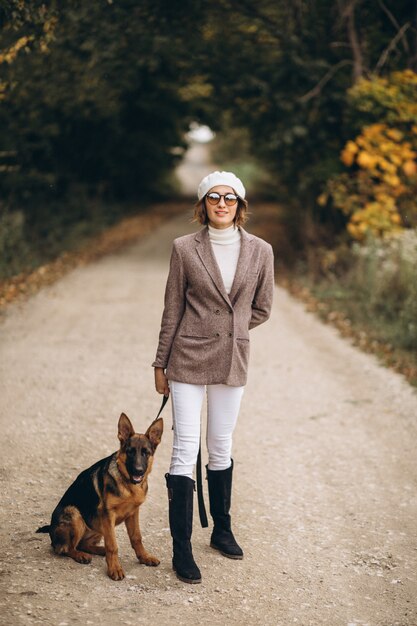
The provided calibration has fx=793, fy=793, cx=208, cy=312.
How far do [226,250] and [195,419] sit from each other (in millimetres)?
944

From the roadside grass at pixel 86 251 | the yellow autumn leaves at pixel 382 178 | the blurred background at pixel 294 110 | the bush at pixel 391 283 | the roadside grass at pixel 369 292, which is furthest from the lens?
the roadside grass at pixel 86 251

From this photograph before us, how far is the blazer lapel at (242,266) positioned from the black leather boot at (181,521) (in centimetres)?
105

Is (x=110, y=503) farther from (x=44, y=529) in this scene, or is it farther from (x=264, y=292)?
(x=264, y=292)

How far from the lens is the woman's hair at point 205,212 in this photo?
437 cm

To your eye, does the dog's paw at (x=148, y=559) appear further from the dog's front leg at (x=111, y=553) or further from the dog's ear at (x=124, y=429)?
Result: the dog's ear at (x=124, y=429)

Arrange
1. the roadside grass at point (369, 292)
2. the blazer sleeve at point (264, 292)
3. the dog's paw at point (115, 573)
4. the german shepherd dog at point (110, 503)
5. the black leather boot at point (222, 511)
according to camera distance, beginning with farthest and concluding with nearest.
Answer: the roadside grass at point (369, 292)
the black leather boot at point (222, 511)
the blazer sleeve at point (264, 292)
the dog's paw at point (115, 573)
the german shepherd dog at point (110, 503)

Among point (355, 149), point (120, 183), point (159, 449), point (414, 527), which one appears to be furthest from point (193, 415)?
point (120, 183)

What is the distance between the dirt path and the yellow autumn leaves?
97.8 inches

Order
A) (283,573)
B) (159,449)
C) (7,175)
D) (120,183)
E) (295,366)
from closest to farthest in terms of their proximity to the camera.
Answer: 1. (283,573)
2. (159,449)
3. (295,366)
4. (7,175)
5. (120,183)

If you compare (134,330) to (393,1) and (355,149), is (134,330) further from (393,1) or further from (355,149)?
(393,1)

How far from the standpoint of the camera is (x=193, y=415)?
432 centimetres

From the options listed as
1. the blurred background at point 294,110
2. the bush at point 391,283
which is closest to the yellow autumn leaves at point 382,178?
the blurred background at point 294,110

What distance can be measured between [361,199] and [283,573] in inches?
409

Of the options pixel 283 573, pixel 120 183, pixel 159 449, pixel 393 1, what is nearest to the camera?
pixel 283 573
